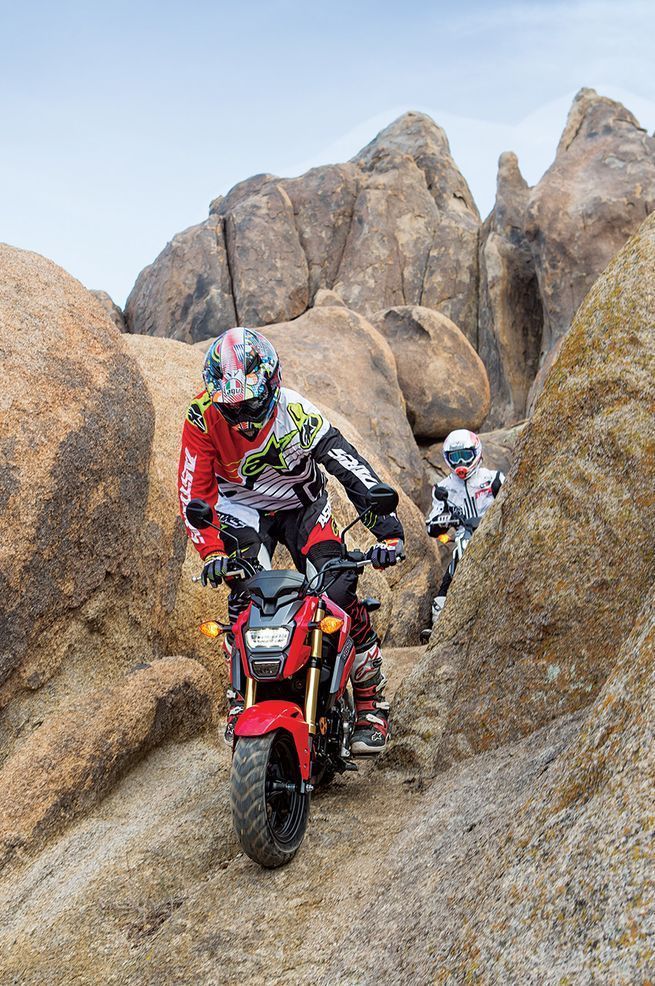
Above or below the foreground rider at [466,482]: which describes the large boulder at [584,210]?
above

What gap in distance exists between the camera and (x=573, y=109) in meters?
31.4

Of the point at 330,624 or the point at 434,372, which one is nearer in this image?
the point at 330,624

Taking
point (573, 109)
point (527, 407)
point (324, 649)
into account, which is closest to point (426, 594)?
point (324, 649)

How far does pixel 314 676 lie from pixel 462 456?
818 cm

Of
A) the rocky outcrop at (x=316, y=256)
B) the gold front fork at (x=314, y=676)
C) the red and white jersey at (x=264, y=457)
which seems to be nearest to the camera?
A: the gold front fork at (x=314, y=676)

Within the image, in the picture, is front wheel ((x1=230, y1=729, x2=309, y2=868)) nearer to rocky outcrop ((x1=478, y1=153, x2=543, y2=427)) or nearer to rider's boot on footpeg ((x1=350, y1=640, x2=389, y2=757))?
rider's boot on footpeg ((x1=350, y1=640, x2=389, y2=757))

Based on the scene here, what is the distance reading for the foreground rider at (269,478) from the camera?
552cm

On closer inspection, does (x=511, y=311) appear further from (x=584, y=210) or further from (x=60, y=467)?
(x=60, y=467)

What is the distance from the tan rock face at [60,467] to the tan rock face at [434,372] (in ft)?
46.1

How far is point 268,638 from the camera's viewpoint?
4.73 meters

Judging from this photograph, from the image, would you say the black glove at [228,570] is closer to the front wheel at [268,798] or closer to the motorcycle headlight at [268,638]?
the motorcycle headlight at [268,638]

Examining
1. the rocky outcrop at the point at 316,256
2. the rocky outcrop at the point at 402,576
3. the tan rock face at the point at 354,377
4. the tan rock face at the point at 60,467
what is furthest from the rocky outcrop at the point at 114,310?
the tan rock face at the point at 60,467

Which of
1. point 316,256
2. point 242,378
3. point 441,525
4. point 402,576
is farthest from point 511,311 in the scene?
point 242,378

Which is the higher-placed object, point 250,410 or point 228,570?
point 250,410
